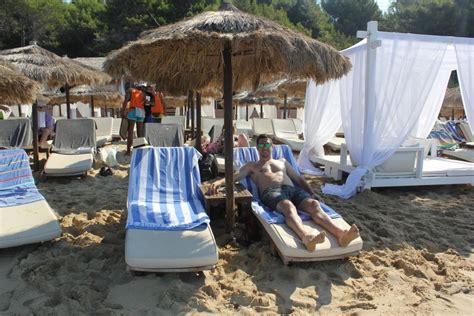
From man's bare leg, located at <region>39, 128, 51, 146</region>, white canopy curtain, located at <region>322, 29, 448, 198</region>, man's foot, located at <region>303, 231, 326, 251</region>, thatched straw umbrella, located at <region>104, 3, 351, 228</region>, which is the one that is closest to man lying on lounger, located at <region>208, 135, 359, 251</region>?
man's foot, located at <region>303, 231, 326, 251</region>

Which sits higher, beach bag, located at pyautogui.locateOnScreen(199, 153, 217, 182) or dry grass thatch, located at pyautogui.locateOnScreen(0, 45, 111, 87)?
dry grass thatch, located at pyautogui.locateOnScreen(0, 45, 111, 87)

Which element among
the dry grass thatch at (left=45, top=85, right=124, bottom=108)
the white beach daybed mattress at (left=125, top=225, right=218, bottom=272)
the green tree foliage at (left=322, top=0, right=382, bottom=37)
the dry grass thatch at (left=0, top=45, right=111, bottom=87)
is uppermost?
the green tree foliage at (left=322, top=0, right=382, bottom=37)

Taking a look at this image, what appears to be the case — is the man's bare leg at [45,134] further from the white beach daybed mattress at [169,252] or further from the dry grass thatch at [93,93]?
the white beach daybed mattress at [169,252]

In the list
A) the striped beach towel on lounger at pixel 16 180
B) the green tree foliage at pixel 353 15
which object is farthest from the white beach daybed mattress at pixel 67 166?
the green tree foliage at pixel 353 15

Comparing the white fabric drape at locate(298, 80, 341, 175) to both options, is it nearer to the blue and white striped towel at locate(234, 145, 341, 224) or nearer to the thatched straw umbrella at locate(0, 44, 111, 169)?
the blue and white striped towel at locate(234, 145, 341, 224)

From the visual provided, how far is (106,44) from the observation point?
27062 millimetres

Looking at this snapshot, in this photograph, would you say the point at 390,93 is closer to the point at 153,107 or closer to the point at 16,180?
the point at 16,180

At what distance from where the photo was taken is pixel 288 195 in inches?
158

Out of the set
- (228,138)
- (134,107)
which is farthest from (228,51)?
(134,107)

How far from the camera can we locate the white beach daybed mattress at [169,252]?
3.01 metres

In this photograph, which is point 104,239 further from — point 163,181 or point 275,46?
point 275,46

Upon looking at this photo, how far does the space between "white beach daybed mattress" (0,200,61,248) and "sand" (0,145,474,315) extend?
160 mm

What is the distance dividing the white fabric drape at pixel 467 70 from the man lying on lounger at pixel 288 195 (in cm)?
380

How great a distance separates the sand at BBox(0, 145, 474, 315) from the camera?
2783 mm
